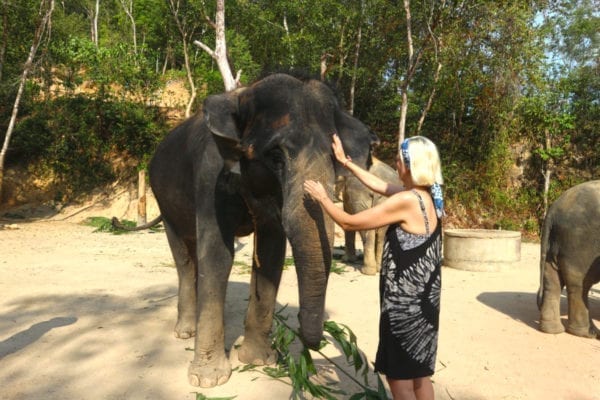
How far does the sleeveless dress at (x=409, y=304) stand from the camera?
7.59 feet

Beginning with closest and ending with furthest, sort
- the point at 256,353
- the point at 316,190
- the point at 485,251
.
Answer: the point at 316,190, the point at 256,353, the point at 485,251

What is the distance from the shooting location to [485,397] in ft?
10.5

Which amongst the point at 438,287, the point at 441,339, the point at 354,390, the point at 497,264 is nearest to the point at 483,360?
the point at 441,339

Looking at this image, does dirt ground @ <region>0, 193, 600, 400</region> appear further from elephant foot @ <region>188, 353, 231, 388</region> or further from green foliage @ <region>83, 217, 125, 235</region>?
green foliage @ <region>83, 217, 125, 235</region>

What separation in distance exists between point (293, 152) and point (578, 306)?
11.8ft

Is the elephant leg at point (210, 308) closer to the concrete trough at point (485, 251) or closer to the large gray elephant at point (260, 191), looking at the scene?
the large gray elephant at point (260, 191)

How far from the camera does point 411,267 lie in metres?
2.32

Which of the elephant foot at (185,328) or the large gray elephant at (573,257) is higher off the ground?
the large gray elephant at (573,257)

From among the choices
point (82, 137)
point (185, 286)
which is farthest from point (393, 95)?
point (185, 286)

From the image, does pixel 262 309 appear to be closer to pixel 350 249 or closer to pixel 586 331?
pixel 586 331

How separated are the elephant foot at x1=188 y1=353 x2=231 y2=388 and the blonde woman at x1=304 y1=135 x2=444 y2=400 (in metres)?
1.28

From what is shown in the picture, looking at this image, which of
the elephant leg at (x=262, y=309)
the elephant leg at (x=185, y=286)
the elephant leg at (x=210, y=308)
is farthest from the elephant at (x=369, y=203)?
the elephant leg at (x=210, y=308)

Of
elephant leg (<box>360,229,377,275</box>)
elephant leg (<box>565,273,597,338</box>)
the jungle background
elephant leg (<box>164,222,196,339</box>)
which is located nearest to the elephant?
elephant leg (<box>360,229,377,275</box>)

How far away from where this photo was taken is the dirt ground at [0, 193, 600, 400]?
320cm
